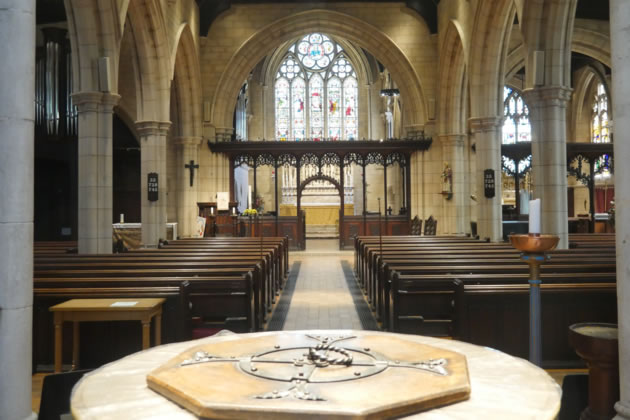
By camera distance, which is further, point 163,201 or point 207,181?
point 207,181

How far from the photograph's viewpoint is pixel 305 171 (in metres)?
25.3

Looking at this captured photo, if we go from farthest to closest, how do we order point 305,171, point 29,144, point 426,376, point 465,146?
1. point 305,171
2. point 465,146
3. point 29,144
4. point 426,376

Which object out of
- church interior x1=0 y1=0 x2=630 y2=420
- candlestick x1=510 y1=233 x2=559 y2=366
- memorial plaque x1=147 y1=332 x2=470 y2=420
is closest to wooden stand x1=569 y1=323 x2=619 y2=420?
church interior x1=0 y1=0 x2=630 y2=420

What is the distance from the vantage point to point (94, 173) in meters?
9.14

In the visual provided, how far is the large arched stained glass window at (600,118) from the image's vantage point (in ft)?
Result: 68.0

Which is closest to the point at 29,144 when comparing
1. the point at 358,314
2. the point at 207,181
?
the point at 358,314

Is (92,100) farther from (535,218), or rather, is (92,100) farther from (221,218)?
(535,218)

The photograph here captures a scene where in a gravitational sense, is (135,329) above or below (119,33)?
below

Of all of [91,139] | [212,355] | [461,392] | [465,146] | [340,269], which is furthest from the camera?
[465,146]

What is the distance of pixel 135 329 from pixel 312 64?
23591mm

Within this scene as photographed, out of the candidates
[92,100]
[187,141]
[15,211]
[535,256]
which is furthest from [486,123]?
[15,211]

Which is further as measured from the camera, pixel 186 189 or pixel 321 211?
pixel 321 211

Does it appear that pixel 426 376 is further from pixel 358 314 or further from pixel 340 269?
pixel 340 269

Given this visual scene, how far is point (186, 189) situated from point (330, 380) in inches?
620
